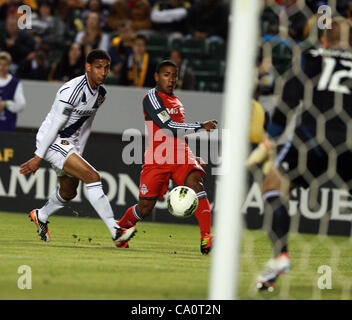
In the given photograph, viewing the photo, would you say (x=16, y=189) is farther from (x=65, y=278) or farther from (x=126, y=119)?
(x=65, y=278)

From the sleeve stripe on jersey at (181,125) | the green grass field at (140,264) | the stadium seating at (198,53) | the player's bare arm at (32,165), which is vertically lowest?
the green grass field at (140,264)

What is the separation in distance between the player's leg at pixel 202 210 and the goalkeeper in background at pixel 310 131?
1.95 metres

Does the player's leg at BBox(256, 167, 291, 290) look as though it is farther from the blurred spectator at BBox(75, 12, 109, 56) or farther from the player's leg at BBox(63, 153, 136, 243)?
the blurred spectator at BBox(75, 12, 109, 56)

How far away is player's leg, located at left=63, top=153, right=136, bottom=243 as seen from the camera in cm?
771

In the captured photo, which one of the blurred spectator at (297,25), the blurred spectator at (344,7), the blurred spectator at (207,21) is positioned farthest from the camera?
the blurred spectator at (207,21)

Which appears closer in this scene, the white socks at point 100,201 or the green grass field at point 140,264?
the green grass field at point 140,264

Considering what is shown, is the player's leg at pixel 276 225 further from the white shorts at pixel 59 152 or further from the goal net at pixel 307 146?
the white shorts at pixel 59 152

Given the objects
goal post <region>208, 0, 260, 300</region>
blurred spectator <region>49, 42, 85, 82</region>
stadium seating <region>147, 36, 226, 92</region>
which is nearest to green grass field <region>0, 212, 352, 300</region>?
goal post <region>208, 0, 260, 300</region>

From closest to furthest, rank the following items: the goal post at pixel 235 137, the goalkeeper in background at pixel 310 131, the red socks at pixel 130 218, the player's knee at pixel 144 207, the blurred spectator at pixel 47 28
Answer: the goal post at pixel 235 137 → the goalkeeper in background at pixel 310 131 → the player's knee at pixel 144 207 → the red socks at pixel 130 218 → the blurred spectator at pixel 47 28

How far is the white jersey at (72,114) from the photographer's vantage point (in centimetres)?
797

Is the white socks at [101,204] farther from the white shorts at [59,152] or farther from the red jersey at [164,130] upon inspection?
the red jersey at [164,130]

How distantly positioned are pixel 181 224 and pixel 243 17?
751cm

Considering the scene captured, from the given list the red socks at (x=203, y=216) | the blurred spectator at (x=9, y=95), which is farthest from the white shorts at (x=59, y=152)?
the blurred spectator at (x=9, y=95)

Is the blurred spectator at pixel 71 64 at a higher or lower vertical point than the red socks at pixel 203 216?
higher
